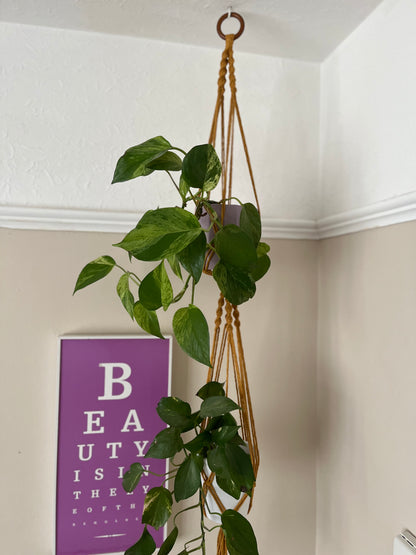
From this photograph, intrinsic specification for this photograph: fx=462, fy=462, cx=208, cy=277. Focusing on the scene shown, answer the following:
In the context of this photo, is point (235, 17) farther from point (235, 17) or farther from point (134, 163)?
point (134, 163)

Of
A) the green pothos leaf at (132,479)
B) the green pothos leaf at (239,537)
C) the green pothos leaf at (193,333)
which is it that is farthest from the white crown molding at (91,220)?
the green pothos leaf at (239,537)

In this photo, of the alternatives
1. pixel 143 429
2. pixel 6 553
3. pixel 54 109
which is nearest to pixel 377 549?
pixel 143 429

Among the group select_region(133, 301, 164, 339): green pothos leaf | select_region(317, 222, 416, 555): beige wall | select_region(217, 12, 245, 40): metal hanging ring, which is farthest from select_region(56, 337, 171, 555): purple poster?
select_region(217, 12, 245, 40): metal hanging ring

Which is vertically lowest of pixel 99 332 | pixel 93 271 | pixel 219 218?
pixel 99 332

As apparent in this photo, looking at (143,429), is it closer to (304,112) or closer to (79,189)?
(79,189)

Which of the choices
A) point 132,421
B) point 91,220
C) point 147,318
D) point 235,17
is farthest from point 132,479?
point 235,17

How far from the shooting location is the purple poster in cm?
104

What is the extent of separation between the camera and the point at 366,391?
97 cm

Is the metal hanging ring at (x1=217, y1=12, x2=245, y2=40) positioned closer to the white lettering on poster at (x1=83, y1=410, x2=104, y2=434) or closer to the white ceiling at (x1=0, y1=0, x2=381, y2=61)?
the white ceiling at (x1=0, y1=0, x2=381, y2=61)

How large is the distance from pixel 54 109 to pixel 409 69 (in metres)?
0.76

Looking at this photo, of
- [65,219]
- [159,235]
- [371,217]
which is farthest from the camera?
[65,219]

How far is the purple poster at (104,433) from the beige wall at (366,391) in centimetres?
40

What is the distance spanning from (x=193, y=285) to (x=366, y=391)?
51 cm

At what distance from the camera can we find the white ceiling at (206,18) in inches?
38.2
